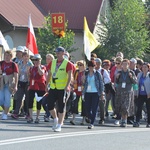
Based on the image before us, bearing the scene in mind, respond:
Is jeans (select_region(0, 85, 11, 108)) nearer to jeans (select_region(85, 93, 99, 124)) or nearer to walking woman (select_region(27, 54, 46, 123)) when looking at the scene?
walking woman (select_region(27, 54, 46, 123))

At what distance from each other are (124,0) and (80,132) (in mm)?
30306

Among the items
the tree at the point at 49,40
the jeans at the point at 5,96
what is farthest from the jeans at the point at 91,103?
the tree at the point at 49,40

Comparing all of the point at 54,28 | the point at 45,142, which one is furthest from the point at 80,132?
the point at 54,28

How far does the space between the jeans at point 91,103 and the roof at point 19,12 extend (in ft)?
79.1

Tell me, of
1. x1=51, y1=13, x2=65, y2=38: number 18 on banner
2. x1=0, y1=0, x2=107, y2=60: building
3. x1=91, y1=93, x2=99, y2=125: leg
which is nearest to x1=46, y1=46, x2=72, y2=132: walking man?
x1=91, y1=93, x2=99, y2=125: leg

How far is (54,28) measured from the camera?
2312 centimetres

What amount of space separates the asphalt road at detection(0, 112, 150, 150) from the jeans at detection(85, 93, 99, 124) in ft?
1.23

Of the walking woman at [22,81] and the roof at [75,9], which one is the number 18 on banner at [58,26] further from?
the roof at [75,9]

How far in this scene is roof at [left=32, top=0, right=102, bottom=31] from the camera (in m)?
46.4

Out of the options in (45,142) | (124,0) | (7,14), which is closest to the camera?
(45,142)

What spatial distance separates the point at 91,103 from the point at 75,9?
3231 cm

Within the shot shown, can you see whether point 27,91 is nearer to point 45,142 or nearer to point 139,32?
point 45,142

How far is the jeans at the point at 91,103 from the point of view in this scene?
15.5 metres

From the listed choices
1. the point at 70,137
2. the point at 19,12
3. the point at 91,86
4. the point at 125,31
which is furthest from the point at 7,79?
the point at 125,31
